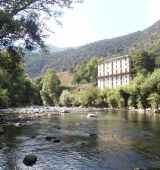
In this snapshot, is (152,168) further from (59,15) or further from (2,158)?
(59,15)

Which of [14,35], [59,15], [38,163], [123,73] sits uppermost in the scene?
[123,73]

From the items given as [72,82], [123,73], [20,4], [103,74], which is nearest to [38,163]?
[20,4]

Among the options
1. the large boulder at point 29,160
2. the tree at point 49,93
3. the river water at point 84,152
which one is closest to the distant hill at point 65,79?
the tree at point 49,93

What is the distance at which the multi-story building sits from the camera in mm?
106250

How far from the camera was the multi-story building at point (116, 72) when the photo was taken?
106250 millimetres

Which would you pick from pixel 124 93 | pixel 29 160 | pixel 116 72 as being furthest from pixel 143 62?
pixel 29 160

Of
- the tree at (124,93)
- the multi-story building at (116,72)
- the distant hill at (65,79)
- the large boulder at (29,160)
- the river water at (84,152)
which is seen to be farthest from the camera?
the distant hill at (65,79)

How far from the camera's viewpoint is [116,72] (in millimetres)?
114062

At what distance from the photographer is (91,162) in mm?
10234

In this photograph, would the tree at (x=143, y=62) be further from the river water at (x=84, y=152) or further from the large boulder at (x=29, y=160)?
the large boulder at (x=29, y=160)

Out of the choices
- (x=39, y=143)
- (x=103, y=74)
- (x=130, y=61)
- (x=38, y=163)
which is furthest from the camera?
(x=103, y=74)

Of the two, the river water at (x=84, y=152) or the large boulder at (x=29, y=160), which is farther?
the large boulder at (x=29, y=160)

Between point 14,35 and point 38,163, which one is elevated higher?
point 14,35

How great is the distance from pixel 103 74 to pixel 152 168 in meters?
116
